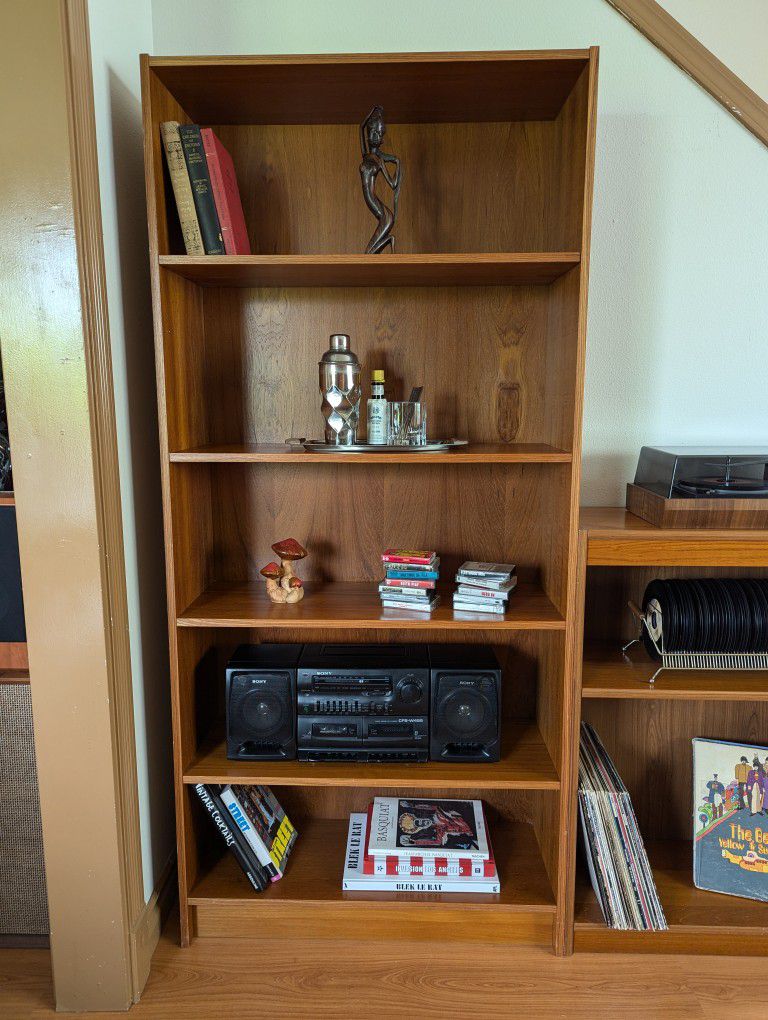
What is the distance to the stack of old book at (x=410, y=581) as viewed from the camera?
1794 millimetres

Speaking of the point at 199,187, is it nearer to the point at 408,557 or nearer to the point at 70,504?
the point at 70,504

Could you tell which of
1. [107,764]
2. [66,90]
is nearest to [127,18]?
[66,90]

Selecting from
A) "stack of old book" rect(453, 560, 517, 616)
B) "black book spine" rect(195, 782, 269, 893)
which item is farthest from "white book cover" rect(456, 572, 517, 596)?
"black book spine" rect(195, 782, 269, 893)

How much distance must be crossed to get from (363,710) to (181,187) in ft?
4.13

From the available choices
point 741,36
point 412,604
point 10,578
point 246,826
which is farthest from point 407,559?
point 741,36

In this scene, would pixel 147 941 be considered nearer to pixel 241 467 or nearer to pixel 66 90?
pixel 241 467

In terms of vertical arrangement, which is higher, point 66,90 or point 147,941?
point 66,90

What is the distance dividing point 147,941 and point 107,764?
1.67 ft

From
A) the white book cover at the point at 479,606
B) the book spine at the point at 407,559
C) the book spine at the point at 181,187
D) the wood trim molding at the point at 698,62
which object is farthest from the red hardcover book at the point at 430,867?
the wood trim molding at the point at 698,62

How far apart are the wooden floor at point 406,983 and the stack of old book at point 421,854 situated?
14 centimetres

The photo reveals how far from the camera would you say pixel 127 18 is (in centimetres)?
168

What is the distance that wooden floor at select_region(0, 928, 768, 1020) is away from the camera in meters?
1.64

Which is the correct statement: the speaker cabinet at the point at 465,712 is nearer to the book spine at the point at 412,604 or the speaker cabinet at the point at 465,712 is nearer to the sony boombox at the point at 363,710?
the sony boombox at the point at 363,710

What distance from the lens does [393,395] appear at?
195 cm
